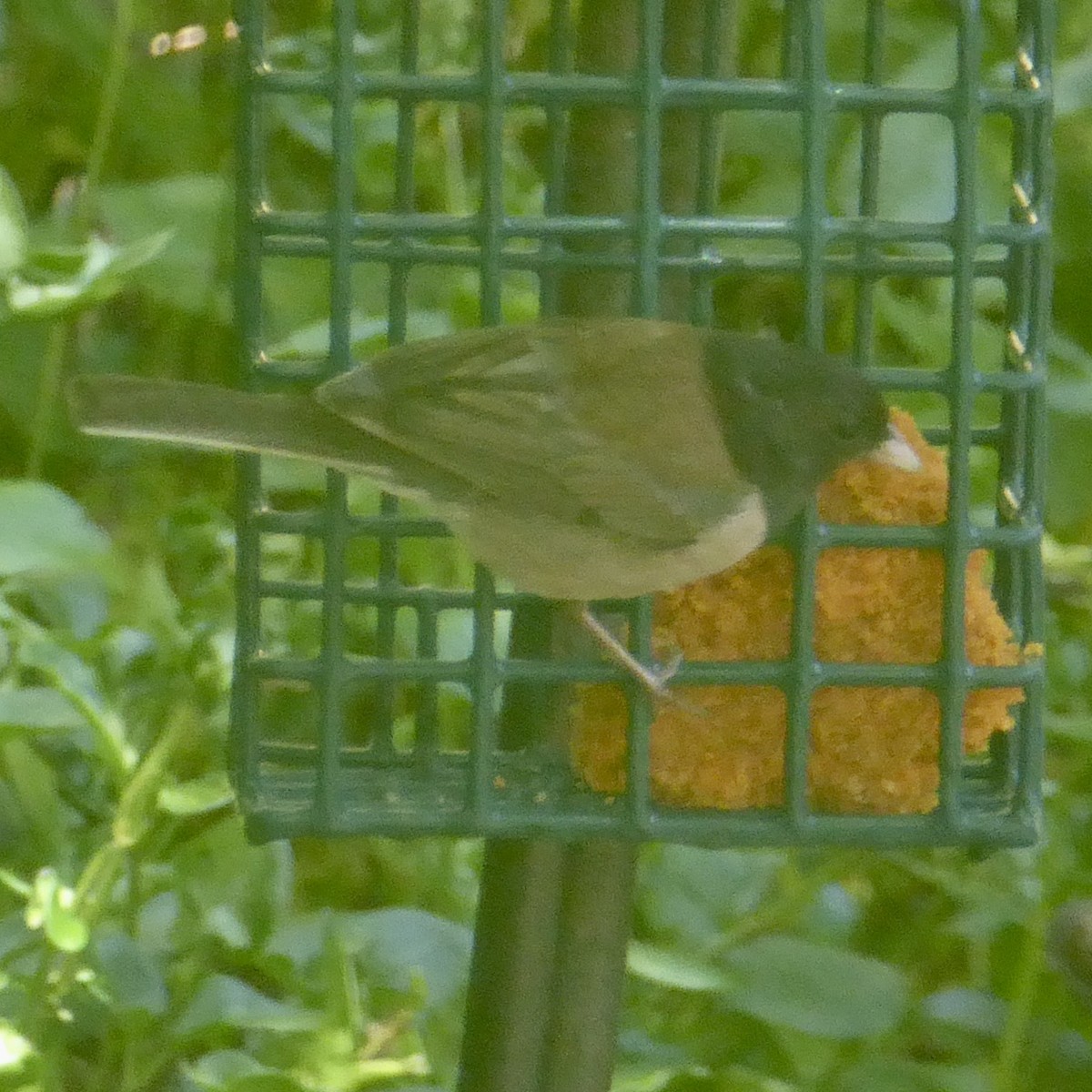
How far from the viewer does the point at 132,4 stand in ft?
8.00

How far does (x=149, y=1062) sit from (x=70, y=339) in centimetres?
127

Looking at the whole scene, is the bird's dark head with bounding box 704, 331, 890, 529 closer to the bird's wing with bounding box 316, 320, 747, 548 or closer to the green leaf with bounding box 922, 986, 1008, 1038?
the bird's wing with bounding box 316, 320, 747, 548

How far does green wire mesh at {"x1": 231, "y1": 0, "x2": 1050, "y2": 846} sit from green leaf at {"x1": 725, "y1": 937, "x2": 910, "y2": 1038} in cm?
28

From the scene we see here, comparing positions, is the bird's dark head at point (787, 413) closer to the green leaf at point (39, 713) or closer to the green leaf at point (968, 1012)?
the green leaf at point (39, 713)

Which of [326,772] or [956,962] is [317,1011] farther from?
[956,962]

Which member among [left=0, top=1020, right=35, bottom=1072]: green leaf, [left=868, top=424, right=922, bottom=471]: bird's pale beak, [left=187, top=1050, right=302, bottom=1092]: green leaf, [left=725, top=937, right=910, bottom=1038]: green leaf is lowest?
[left=725, top=937, right=910, bottom=1038]: green leaf

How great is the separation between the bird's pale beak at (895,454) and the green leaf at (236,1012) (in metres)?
0.71

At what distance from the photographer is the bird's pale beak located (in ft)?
5.00

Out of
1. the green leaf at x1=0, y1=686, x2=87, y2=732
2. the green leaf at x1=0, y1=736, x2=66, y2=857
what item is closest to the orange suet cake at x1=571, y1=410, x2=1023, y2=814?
the green leaf at x1=0, y1=686, x2=87, y2=732

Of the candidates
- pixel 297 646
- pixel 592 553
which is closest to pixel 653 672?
pixel 592 553

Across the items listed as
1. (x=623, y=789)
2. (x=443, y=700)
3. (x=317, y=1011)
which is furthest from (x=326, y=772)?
(x=443, y=700)

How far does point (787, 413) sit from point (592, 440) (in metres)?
0.17

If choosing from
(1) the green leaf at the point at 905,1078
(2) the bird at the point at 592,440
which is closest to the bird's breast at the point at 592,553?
(2) the bird at the point at 592,440

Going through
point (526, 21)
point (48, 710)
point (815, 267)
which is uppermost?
point (526, 21)
